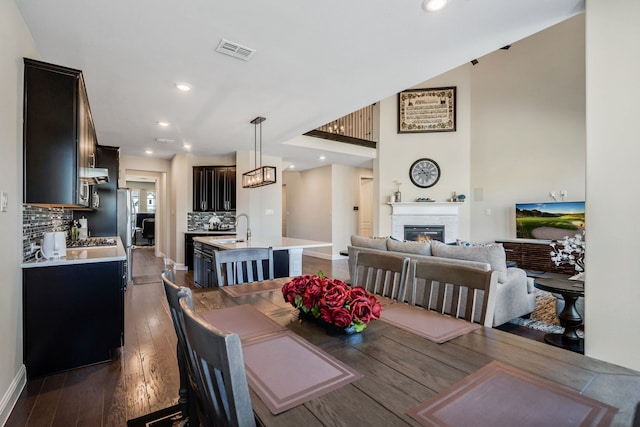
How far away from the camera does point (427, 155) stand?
23.9ft

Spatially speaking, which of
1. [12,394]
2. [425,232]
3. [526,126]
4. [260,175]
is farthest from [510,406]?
[526,126]

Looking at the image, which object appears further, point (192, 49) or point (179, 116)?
point (179, 116)

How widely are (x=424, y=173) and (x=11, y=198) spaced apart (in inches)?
270

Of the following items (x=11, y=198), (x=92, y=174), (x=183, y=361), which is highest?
(x=92, y=174)

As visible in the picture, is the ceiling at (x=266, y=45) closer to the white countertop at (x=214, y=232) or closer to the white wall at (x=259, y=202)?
the white wall at (x=259, y=202)

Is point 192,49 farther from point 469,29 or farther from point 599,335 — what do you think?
point 599,335

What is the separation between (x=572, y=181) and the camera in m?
5.90

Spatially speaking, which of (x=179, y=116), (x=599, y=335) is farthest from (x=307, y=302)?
(x=179, y=116)

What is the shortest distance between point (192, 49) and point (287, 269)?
2.56 metres

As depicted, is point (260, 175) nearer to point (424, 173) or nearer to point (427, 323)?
point (427, 323)

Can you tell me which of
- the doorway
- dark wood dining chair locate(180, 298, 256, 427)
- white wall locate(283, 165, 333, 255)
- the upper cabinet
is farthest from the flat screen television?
the upper cabinet

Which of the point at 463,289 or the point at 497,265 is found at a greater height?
the point at 463,289

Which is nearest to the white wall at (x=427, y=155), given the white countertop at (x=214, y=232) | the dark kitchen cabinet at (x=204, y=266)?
the white countertop at (x=214, y=232)

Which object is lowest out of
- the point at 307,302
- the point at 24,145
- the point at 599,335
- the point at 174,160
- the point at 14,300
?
the point at 599,335
